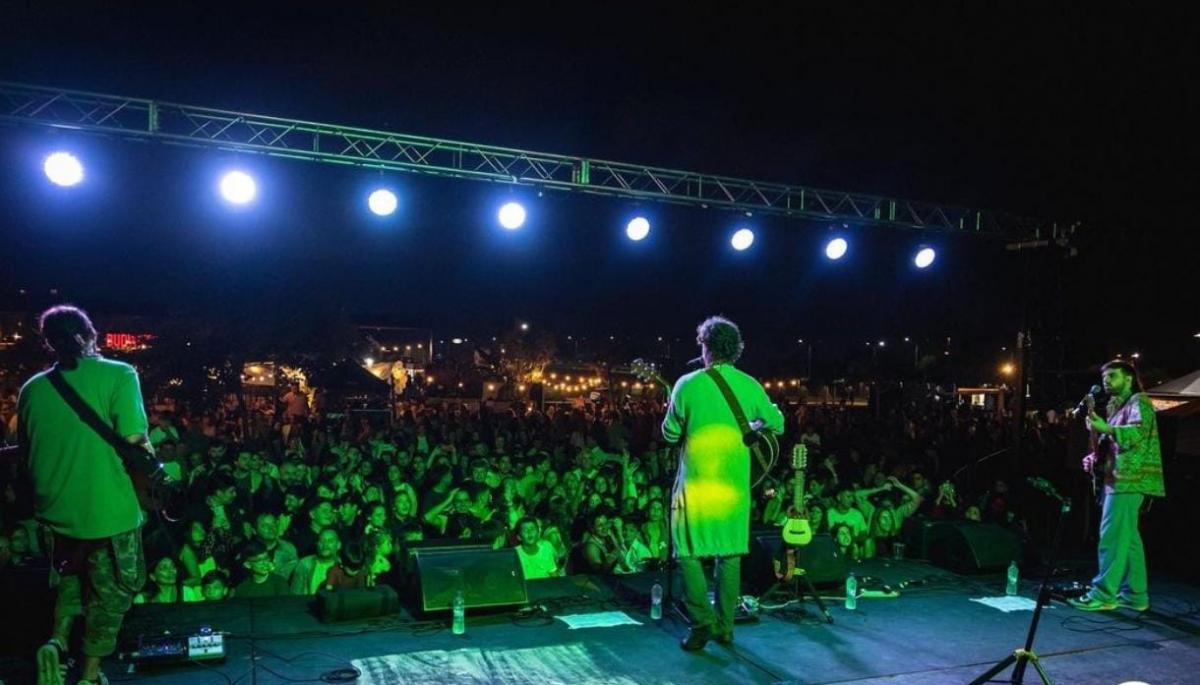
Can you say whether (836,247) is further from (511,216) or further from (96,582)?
(96,582)

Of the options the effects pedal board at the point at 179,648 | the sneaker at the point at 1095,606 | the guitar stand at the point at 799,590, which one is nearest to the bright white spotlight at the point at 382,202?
the effects pedal board at the point at 179,648

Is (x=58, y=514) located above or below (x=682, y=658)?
above

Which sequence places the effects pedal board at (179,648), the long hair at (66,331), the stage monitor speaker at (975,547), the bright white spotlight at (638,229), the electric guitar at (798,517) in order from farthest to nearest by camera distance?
the bright white spotlight at (638,229)
the stage monitor speaker at (975,547)
the electric guitar at (798,517)
the effects pedal board at (179,648)
the long hair at (66,331)

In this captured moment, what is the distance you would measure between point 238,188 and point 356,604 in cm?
494

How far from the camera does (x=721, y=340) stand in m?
3.94

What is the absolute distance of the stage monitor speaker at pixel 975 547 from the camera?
18.9ft

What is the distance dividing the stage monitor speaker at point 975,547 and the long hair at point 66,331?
18.7ft

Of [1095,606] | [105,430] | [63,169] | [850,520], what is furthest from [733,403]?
[63,169]

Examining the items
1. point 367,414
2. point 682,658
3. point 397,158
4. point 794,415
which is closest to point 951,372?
point 794,415

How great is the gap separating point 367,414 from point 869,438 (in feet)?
32.3

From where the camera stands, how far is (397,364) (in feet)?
117

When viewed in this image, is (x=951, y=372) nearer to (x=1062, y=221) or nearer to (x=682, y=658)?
(x=1062, y=221)

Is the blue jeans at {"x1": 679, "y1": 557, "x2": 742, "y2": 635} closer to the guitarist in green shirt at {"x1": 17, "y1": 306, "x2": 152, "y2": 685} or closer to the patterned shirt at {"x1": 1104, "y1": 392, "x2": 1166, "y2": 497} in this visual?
the guitarist in green shirt at {"x1": 17, "y1": 306, "x2": 152, "y2": 685}

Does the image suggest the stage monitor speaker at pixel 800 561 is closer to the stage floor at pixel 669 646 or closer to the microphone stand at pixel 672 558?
the stage floor at pixel 669 646
